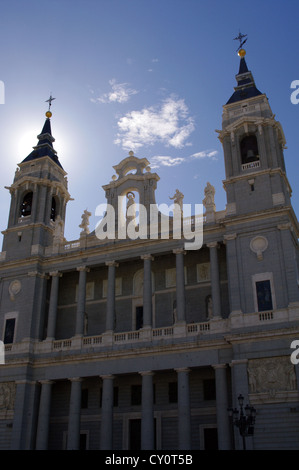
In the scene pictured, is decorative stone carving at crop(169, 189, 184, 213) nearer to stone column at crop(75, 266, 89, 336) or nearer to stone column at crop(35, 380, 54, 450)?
stone column at crop(75, 266, 89, 336)

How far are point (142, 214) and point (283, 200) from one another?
32.6 feet

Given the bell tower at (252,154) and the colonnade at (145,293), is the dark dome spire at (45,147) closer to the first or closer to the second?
the colonnade at (145,293)

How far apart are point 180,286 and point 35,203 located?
14.7 meters

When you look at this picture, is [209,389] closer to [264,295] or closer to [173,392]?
[173,392]

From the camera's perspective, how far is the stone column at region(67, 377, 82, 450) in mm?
33062

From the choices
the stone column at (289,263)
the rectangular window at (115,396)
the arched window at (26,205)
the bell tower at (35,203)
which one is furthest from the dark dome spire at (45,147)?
the stone column at (289,263)

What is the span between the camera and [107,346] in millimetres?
Answer: 34750

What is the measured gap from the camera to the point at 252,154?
3559cm

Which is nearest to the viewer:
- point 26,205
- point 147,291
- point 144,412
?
point 144,412

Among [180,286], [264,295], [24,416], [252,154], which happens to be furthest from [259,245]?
[24,416]

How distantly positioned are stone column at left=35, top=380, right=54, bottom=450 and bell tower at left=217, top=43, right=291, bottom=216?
54.4ft

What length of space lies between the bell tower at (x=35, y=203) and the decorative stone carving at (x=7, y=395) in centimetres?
952

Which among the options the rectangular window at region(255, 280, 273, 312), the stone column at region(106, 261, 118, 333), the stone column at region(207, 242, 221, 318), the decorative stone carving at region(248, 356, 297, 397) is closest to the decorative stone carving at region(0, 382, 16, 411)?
the stone column at region(106, 261, 118, 333)
